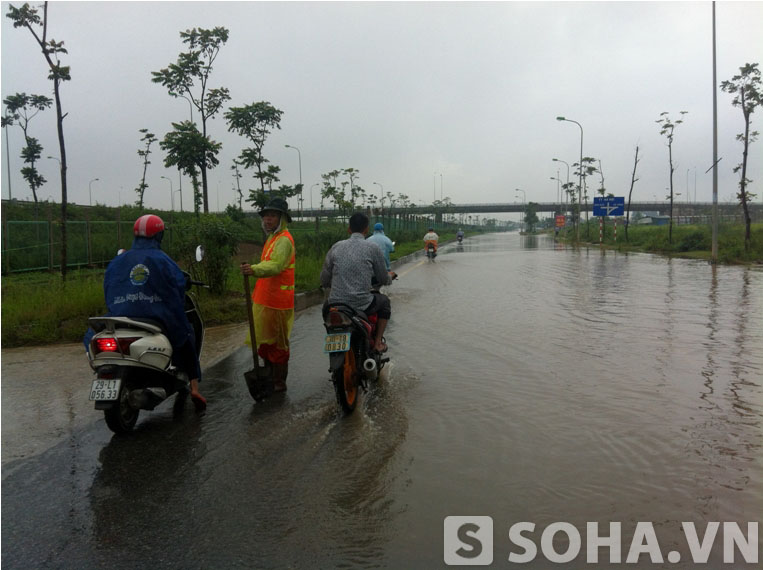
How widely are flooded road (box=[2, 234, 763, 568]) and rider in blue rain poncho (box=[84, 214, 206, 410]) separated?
879mm

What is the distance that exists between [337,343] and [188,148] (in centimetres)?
1546

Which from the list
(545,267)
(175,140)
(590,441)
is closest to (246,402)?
(590,441)

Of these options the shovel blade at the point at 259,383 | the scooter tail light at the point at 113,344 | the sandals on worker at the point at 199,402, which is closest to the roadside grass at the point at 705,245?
the shovel blade at the point at 259,383

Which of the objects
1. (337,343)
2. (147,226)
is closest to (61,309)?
(147,226)

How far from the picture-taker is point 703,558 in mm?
3137

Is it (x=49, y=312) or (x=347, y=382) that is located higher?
(x=49, y=312)

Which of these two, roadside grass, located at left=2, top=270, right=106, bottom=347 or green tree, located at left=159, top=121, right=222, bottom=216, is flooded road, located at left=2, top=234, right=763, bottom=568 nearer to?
roadside grass, located at left=2, top=270, right=106, bottom=347

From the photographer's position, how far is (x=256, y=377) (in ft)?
19.8

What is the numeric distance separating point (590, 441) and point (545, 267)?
19.8m

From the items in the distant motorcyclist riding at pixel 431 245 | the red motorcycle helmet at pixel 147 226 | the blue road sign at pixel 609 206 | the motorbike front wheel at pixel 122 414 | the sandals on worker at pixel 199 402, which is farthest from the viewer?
the blue road sign at pixel 609 206

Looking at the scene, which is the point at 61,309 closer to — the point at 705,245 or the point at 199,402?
the point at 199,402

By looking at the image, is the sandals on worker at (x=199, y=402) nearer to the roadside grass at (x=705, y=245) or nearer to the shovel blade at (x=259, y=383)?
the shovel blade at (x=259, y=383)

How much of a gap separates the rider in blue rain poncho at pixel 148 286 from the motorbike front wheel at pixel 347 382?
1.32 m

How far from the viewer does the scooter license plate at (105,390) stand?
15.6ft
